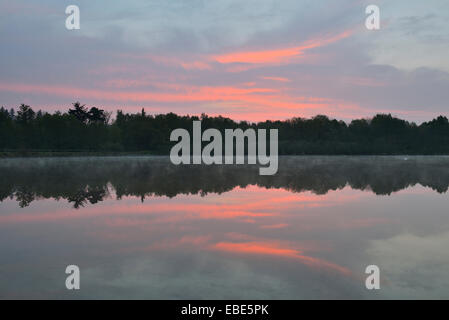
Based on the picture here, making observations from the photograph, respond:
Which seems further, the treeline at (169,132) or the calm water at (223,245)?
the treeline at (169,132)

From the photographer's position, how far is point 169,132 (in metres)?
119

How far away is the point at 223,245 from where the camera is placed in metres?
11.8

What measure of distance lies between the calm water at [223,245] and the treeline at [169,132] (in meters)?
78.8

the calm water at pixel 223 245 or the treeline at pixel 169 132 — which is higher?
the treeline at pixel 169 132

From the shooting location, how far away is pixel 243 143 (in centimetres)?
12569

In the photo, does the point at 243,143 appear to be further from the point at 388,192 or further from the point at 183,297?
the point at 183,297

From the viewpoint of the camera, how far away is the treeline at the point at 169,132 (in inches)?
3722

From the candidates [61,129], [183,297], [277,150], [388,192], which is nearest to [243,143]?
[277,150]

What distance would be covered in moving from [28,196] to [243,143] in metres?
105

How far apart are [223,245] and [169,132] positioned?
356 ft

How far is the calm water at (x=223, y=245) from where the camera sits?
8445 millimetres

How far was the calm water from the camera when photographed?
845cm

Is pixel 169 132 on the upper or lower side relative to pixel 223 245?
upper

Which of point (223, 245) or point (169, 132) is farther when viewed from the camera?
point (169, 132)
